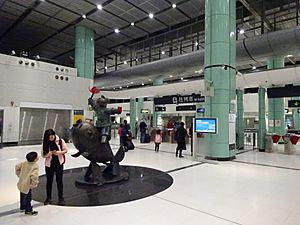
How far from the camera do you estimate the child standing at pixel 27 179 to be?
127 inches

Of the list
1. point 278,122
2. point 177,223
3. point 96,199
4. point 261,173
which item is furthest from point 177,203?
point 278,122

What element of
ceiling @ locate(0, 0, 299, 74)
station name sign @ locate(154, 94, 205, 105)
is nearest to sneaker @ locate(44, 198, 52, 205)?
station name sign @ locate(154, 94, 205, 105)

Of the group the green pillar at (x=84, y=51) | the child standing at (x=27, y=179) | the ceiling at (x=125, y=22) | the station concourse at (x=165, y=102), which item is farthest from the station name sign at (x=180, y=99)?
the child standing at (x=27, y=179)

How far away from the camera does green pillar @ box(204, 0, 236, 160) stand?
7.99 metres

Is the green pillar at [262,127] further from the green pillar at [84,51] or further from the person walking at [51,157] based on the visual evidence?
the green pillar at [84,51]

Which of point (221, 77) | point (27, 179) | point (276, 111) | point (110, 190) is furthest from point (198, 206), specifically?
point (276, 111)

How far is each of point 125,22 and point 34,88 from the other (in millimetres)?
6246

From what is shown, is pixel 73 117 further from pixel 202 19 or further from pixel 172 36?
pixel 202 19

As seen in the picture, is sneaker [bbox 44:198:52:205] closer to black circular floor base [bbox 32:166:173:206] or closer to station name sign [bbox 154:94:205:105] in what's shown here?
black circular floor base [bbox 32:166:173:206]

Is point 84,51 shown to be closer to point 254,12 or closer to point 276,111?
point 254,12

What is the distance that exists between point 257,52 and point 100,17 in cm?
823

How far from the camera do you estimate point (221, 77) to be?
8.03 metres

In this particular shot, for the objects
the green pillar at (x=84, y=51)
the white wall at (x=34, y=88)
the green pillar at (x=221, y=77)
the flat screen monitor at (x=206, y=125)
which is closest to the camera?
the flat screen monitor at (x=206, y=125)

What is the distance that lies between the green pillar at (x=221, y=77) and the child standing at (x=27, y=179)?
616 centimetres
